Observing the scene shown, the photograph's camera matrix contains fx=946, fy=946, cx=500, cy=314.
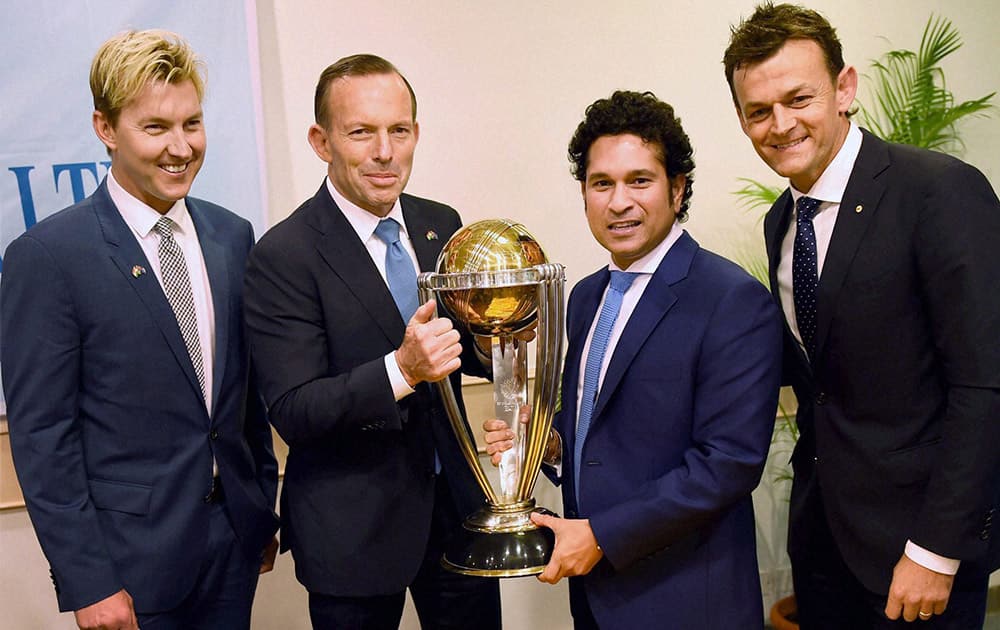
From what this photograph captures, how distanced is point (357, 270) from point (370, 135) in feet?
1.00

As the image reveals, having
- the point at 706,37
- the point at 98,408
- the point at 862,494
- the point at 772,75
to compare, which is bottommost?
the point at 862,494

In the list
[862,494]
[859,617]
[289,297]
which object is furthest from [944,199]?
[289,297]

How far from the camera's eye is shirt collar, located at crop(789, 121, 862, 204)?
6.83 feet

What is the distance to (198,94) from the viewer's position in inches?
89.2

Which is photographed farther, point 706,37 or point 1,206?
point 706,37

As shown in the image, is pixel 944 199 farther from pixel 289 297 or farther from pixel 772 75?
pixel 289 297

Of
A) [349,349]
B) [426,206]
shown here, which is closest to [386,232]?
[426,206]

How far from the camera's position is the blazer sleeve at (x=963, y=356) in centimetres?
186

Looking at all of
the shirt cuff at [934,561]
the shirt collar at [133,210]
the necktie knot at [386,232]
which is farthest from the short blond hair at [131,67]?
the shirt cuff at [934,561]

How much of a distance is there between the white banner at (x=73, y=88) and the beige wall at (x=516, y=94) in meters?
0.10

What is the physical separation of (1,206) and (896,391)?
257 cm

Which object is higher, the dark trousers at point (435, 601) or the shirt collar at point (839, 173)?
the shirt collar at point (839, 173)

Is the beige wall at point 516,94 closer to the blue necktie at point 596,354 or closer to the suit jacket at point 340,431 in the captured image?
the suit jacket at point 340,431

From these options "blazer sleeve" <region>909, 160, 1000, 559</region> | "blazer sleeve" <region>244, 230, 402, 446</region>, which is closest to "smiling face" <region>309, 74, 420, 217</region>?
"blazer sleeve" <region>244, 230, 402, 446</region>
